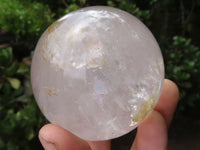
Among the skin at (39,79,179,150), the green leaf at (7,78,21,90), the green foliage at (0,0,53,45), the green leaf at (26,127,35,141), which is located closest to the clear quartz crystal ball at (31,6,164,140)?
the skin at (39,79,179,150)

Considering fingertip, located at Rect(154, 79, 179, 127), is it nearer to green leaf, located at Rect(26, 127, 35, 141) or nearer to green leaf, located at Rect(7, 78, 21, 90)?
green leaf, located at Rect(26, 127, 35, 141)

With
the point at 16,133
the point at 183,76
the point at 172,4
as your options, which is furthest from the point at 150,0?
the point at 16,133

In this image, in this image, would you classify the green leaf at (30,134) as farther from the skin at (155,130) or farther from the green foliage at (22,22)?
the green foliage at (22,22)

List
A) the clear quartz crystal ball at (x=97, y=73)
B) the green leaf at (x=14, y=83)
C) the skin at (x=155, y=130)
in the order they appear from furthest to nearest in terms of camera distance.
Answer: the green leaf at (x=14, y=83)
the skin at (x=155, y=130)
the clear quartz crystal ball at (x=97, y=73)

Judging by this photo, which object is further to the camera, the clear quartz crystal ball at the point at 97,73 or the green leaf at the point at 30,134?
the green leaf at the point at 30,134

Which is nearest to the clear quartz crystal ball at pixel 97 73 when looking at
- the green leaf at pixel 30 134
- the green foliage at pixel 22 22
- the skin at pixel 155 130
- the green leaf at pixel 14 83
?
the skin at pixel 155 130

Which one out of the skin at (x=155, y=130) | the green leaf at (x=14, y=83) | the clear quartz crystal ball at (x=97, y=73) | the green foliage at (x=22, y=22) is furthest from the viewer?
the green foliage at (x=22, y=22)
